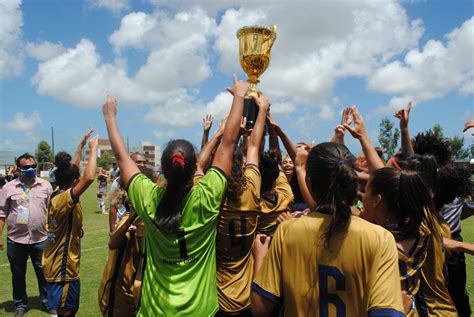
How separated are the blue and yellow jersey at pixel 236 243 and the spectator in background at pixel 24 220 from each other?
Answer: 3.97m

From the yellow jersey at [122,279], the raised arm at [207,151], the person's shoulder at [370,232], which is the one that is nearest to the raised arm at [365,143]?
the person's shoulder at [370,232]

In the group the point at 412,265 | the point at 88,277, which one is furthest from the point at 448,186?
the point at 88,277

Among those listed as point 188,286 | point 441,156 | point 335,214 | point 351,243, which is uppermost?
point 441,156

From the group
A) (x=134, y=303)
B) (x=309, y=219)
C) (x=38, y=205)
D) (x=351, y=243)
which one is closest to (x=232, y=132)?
(x=309, y=219)

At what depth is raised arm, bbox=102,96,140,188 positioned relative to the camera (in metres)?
2.75

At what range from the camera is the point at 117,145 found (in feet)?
9.37

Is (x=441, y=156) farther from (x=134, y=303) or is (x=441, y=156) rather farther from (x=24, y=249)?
(x=24, y=249)

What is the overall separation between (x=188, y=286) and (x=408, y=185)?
1399 millimetres

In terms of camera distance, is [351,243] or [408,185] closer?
[351,243]

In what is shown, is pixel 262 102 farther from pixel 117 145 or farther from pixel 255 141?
pixel 117 145

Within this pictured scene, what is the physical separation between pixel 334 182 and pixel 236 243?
4.81 feet

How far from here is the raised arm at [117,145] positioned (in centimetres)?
275

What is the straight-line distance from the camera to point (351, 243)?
1.99 metres

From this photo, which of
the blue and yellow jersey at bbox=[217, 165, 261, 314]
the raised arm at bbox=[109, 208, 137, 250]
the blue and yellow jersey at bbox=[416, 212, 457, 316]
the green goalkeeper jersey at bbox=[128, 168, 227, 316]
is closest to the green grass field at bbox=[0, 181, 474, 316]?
the raised arm at bbox=[109, 208, 137, 250]
